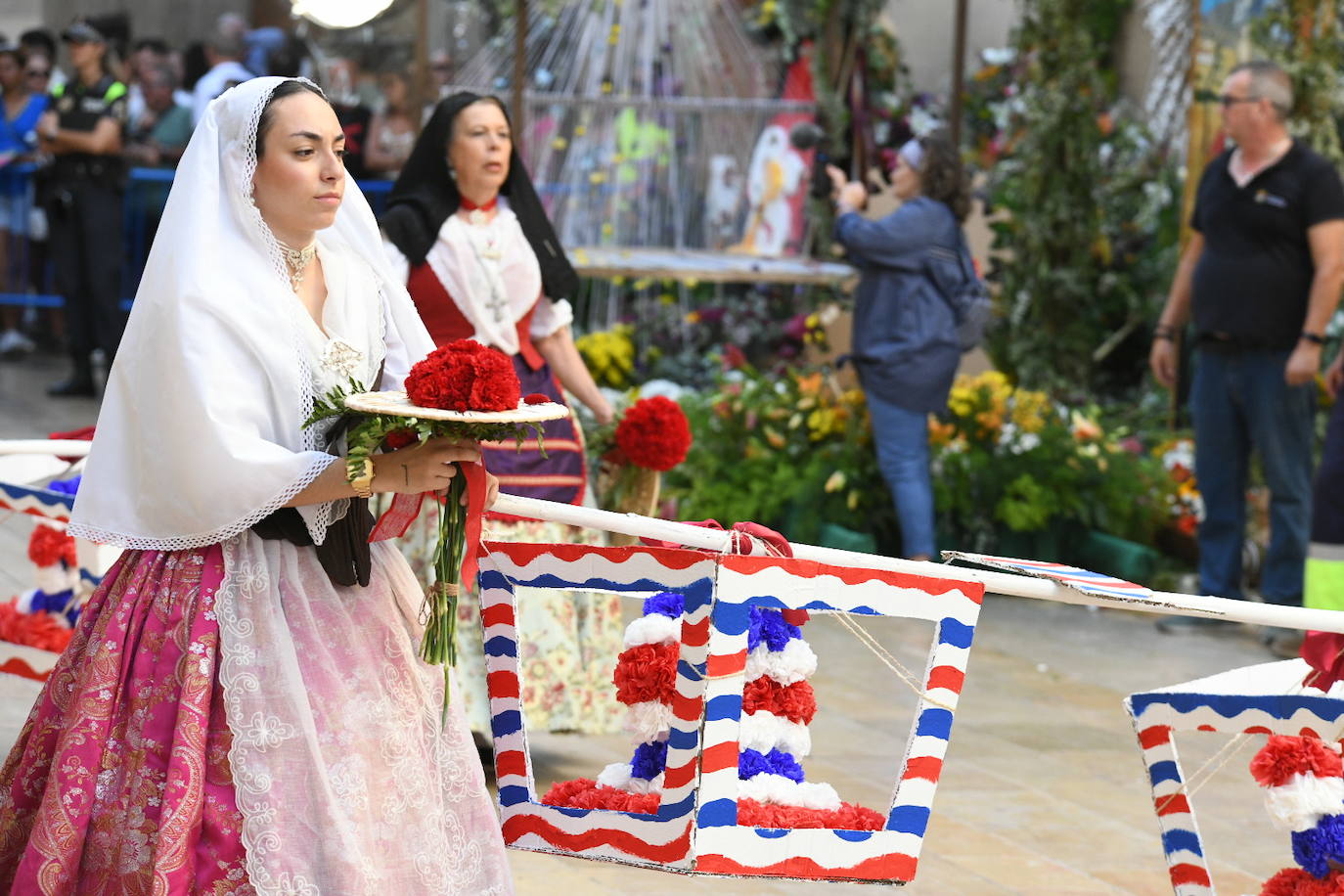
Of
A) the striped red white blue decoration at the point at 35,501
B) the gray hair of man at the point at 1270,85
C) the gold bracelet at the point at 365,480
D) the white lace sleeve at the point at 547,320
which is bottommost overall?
the striped red white blue decoration at the point at 35,501

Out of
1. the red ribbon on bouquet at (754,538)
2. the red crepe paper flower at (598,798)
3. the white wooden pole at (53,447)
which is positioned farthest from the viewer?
the white wooden pole at (53,447)

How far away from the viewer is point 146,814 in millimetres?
2771

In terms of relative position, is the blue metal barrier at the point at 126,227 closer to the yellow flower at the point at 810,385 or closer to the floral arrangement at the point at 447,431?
the yellow flower at the point at 810,385

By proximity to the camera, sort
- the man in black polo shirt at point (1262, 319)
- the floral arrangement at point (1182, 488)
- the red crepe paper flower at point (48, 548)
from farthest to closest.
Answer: the floral arrangement at point (1182, 488) → the man in black polo shirt at point (1262, 319) → the red crepe paper flower at point (48, 548)

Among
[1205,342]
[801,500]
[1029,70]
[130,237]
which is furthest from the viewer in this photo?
[130,237]

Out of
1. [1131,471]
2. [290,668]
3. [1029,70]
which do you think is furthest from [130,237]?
[290,668]

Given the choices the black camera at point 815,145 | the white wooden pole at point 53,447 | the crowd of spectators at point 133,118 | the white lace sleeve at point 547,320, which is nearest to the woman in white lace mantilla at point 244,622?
the white wooden pole at point 53,447

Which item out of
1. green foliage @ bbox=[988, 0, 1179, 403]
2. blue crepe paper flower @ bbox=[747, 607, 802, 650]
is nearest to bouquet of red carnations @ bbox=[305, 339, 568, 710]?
blue crepe paper flower @ bbox=[747, 607, 802, 650]

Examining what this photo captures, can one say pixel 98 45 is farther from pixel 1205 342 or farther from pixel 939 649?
pixel 939 649

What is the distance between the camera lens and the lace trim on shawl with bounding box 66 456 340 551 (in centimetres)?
282

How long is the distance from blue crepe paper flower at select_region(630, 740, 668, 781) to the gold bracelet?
69 centimetres

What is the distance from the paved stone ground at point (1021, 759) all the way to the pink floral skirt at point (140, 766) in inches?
50.8

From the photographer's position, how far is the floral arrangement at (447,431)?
266cm

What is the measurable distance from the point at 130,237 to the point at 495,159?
783 cm
